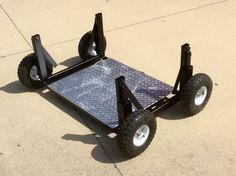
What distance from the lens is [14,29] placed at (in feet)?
19.7

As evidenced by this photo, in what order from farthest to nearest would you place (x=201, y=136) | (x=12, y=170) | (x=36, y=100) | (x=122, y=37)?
(x=122, y=37)
(x=36, y=100)
(x=201, y=136)
(x=12, y=170)

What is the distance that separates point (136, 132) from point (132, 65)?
1.59 m

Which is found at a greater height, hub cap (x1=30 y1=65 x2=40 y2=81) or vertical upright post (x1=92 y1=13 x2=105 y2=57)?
vertical upright post (x1=92 y1=13 x2=105 y2=57)

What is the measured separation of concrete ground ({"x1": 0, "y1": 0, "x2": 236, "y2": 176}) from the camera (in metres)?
3.72

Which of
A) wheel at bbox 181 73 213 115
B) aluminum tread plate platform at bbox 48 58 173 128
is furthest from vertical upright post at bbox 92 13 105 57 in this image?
wheel at bbox 181 73 213 115

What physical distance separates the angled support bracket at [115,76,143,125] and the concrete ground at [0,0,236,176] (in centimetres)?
33

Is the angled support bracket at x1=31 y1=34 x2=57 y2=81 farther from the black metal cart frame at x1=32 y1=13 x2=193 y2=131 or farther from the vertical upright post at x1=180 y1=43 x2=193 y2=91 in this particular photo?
the vertical upright post at x1=180 y1=43 x2=193 y2=91

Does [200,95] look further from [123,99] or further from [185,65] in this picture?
[123,99]

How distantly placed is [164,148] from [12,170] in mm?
1241

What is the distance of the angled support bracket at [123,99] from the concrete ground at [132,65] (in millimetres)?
331

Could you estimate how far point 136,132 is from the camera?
11.8 feet

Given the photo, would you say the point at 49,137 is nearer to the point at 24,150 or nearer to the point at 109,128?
the point at 24,150

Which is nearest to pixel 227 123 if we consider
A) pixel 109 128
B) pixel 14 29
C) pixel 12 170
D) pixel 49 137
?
pixel 109 128

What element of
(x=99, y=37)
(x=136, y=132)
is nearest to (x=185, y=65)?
(x=136, y=132)
